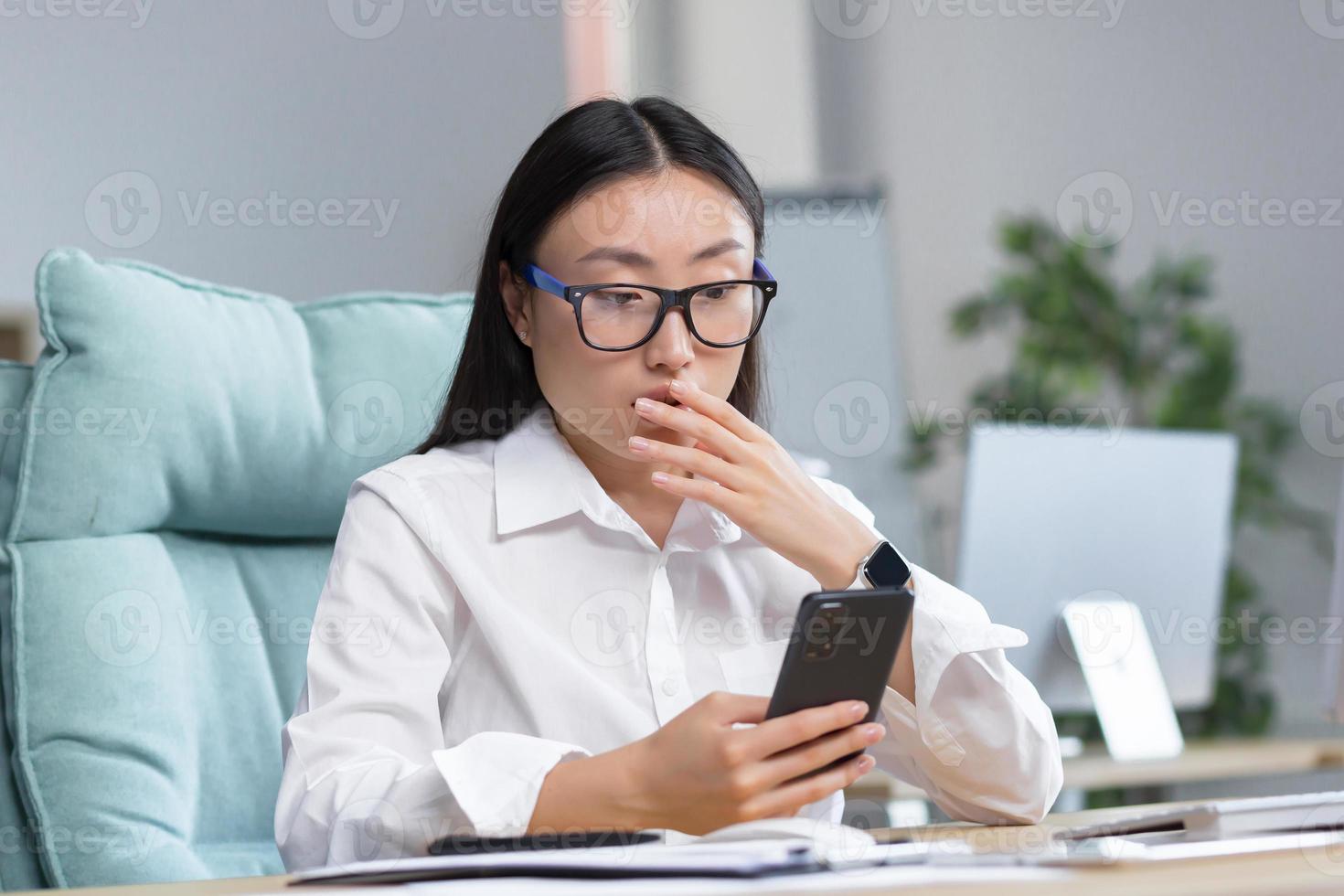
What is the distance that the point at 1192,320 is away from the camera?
10.4 ft

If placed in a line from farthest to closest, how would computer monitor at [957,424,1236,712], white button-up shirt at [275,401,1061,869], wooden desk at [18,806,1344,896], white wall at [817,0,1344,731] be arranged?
white wall at [817,0,1344,731]
computer monitor at [957,424,1236,712]
white button-up shirt at [275,401,1061,869]
wooden desk at [18,806,1344,896]

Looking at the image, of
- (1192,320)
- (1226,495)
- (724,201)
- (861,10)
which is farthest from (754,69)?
(724,201)

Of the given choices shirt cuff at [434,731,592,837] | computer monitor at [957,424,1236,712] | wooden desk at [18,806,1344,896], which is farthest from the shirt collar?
computer monitor at [957,424,1236,712]

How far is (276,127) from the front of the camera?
2.48 m

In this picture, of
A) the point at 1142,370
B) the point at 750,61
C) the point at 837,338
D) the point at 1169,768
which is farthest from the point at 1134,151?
the point at 1169,768

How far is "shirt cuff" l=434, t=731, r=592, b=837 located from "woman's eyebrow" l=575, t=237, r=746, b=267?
438mm

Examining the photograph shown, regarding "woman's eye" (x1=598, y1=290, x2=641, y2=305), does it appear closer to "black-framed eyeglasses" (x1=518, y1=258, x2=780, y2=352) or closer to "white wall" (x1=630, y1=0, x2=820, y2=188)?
"black-framed eyeglasses" (x1=518, y1=258, x2=780, y2=352)

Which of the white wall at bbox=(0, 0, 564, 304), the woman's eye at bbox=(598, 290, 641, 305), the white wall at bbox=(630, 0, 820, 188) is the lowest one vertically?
the woman's eye at bbox=(598, 290, 641, 305)

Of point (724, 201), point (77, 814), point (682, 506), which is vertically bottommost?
point (77, 814)

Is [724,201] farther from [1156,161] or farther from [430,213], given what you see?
[1156,161]

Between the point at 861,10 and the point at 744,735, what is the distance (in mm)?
3505

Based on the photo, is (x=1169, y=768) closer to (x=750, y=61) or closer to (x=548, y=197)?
(x=548, y=197)

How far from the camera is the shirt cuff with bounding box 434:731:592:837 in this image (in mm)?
897

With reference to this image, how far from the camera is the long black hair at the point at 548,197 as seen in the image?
4.02 ft
